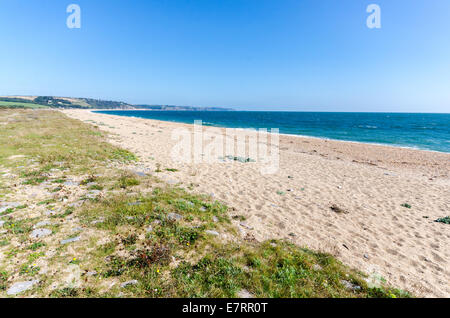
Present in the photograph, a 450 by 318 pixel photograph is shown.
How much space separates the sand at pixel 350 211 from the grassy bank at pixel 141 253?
904 millimetres

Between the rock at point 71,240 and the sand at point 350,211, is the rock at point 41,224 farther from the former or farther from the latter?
the sand at point 350,211

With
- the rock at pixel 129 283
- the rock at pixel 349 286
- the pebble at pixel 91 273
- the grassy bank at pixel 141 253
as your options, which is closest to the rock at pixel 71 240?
the grassy bank at pixel 141 253

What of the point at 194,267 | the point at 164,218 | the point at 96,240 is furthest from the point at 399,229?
the point at 96,240

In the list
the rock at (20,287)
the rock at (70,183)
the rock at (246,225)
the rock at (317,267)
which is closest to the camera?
the rock at (20,287)

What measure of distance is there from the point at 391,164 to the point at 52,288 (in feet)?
84.4

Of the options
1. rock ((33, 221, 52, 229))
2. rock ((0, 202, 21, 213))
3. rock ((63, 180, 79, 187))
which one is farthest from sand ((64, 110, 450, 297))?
rock ((0, 202, 21, 213))

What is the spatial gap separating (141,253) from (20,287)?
208 cm

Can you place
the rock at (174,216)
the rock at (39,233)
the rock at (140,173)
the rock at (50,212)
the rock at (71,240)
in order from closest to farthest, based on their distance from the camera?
the rock at (71,240) → the rock at (39,233) → the rock at (50,212) → the rock at (174,216) → the rock at (140,173)

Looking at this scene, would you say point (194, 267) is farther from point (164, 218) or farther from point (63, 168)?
point (63, 168)

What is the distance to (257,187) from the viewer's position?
1049cm

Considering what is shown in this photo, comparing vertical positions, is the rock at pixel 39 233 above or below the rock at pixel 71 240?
above

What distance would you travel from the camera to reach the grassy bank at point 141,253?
379 cm

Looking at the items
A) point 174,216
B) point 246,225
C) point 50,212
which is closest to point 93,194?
point 50,212

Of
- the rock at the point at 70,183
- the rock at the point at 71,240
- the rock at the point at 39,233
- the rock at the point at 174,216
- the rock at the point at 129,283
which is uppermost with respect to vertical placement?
the rock at the point at 70,183
